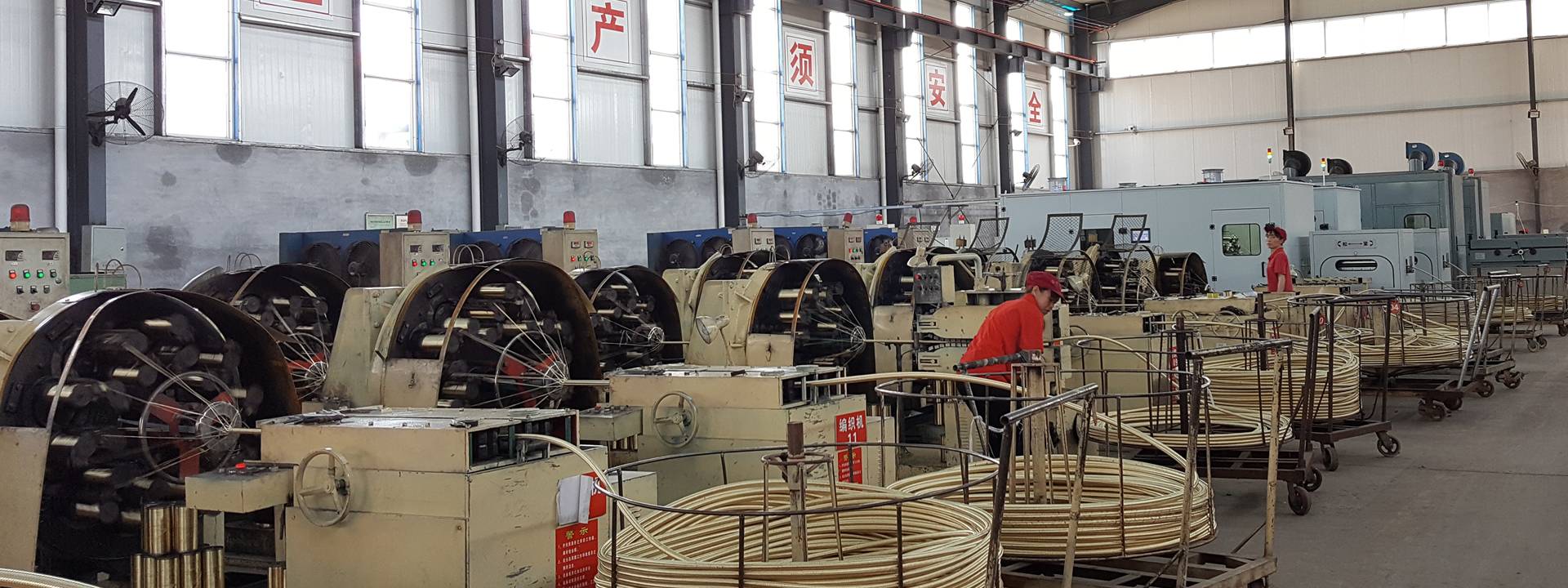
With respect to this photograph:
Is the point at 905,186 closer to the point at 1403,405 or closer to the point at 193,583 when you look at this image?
the point at 1403,405

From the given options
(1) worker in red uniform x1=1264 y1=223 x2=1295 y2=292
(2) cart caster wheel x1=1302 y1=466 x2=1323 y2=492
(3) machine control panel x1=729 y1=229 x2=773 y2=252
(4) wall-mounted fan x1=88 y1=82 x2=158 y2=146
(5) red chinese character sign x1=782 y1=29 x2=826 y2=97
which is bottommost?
(2) cart caster wheel x1=1302 y1=466 x2=1323 y2=492

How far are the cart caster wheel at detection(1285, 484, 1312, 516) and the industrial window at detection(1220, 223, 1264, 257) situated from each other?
8542 mm

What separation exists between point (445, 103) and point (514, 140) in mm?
914

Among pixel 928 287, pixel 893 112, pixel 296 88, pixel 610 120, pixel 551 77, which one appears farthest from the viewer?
pixel 893 112

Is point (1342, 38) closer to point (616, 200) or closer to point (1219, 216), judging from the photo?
point (1219, 216)

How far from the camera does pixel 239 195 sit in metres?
12.6

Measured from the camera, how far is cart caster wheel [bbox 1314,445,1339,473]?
691 cm

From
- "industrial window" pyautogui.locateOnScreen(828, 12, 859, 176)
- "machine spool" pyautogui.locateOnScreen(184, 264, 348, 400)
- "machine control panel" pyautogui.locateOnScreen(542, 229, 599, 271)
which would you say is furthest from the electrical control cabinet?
"industrial window" pyautogui.locateOnScreen(828, 12, 859, 176)

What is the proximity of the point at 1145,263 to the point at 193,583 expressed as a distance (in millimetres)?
10029

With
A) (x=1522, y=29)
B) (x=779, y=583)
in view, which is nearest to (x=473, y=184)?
(x=779, y=583)

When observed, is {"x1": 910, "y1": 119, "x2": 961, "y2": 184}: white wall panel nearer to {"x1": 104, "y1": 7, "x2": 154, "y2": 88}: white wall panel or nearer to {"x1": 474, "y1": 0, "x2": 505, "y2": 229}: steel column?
{"x1": 474, "y1": 0, "x2": 505, "y2": 229}: steel column

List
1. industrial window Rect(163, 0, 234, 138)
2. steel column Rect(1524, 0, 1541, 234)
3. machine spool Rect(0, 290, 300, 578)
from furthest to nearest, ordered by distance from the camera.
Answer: steel column Rect(1524, 0, 1541, 234) → industrial window Rect(163, 0, 234, 138) → machine spool Rect(0, 290, 300, 578)

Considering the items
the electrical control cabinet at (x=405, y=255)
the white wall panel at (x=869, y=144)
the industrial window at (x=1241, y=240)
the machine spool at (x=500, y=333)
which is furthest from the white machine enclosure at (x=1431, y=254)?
the machine spool at (x=500, y=333)

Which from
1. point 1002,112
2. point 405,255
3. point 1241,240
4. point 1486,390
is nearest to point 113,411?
point 405,255
